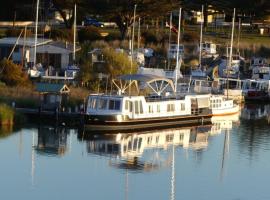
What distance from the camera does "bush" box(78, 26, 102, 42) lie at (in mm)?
90875

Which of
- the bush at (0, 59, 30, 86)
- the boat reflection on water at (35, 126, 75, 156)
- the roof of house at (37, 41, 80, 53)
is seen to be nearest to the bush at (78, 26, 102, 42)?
the roof of house at (37, 41, 80, 53)

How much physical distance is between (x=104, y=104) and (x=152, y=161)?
7.64 meters

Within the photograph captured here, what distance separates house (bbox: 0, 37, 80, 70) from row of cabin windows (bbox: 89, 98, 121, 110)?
22279 mm

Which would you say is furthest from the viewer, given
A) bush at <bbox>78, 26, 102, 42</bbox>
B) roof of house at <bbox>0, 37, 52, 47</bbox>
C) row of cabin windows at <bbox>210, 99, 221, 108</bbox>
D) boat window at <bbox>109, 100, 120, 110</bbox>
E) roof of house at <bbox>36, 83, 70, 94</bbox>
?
bush at <bbox>78, 26, 102, 42</bbox>

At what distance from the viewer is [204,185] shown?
139ft

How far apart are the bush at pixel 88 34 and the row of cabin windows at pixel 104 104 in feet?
120

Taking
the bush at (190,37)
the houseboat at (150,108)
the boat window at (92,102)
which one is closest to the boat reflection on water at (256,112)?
the houseboat at (150,108)

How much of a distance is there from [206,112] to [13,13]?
1673 inches

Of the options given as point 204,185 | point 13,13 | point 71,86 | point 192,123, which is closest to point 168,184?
point 204,185

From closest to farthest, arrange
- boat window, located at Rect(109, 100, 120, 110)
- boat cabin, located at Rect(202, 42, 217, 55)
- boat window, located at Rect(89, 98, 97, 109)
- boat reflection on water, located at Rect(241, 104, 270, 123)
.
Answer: boat window, located at Rect(89, 98, 97, 109) < boat window, located at Rect(109, 100, 120, 110) < boat reflection on water, located at Rect(241, 104, 270, 123) < boat cabin, located at Rect(202, 42, 217, 55)

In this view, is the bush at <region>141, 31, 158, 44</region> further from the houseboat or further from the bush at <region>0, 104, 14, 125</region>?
the bush at <region>0, 104, 14, 125</region>

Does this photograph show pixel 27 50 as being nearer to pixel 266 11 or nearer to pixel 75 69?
pixel 75 69

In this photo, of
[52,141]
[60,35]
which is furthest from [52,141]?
[60,35]

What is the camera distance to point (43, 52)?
76875mm
